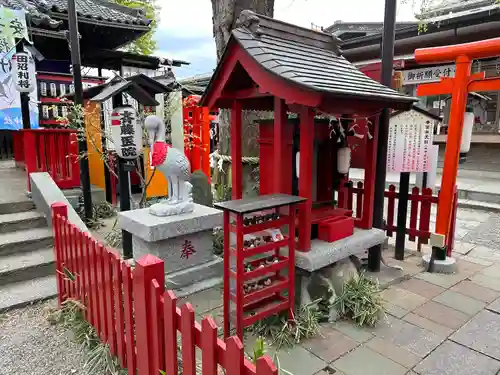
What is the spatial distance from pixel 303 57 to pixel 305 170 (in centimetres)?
118

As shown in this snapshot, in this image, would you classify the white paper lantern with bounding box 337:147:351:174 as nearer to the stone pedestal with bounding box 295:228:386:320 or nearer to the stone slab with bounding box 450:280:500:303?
the stone pedestal with bounding box 295:228:386:320

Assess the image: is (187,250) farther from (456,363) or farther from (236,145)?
(456,363)

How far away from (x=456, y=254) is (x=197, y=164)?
6.06 meters

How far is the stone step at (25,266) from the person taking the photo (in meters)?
4.29

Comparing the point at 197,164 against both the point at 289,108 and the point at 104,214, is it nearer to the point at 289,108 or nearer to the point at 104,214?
the point at 104,214

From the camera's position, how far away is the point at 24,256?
185 inches

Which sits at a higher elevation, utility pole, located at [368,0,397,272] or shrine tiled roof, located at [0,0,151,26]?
shrine tiled roof, located at [0,0,151,26]

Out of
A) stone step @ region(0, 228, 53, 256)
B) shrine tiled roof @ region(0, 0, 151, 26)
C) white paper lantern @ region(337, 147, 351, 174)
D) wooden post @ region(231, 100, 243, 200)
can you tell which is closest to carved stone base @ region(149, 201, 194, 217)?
wooden post @ region(231, 100, 243, 200)

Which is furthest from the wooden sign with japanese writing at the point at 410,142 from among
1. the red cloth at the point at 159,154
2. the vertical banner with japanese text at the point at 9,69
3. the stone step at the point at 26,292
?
the vertical banner with japanese text at the point at 9,69

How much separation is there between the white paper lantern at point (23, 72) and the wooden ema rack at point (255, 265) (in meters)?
5.03

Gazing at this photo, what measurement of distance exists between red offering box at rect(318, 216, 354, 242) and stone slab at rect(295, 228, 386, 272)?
5cm

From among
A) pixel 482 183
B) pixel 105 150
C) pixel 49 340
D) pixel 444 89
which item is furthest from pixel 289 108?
pixel 482 183

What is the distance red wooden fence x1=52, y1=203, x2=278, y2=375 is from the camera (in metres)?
1.70

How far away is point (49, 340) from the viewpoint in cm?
334
